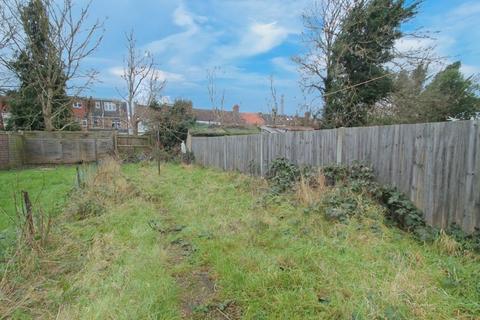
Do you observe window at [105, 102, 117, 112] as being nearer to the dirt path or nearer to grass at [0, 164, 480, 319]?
grass at [0, 164, 480, 319]

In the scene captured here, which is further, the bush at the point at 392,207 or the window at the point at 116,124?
the window at the point at 116,124

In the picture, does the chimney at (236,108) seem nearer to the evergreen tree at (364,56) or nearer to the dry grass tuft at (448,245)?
the evergreen tree at (364,56)

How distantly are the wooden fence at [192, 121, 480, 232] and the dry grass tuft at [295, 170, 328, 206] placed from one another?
0.55 meters

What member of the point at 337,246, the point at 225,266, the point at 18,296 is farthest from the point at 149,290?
the point at 337,246

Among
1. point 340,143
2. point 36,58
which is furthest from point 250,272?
point 36,58

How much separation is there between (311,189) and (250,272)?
263 cm

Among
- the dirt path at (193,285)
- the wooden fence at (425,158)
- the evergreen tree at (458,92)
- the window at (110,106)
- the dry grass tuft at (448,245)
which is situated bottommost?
the dirt path at (193,285)

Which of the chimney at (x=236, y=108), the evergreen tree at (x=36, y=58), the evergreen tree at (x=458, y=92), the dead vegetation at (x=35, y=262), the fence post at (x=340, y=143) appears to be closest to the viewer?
the dead vegetation at (x=35, y=262)

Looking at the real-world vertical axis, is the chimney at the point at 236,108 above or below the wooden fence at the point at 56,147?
above

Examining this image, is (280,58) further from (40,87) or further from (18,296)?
(18,296)

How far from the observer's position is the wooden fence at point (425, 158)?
3090 millimetres

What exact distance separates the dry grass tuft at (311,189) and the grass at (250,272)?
0.43 meters

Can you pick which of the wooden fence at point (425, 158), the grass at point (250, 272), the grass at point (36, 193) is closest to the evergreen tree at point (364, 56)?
the wooden fence at point (425, 158)

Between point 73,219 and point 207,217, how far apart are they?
2.28 metres
